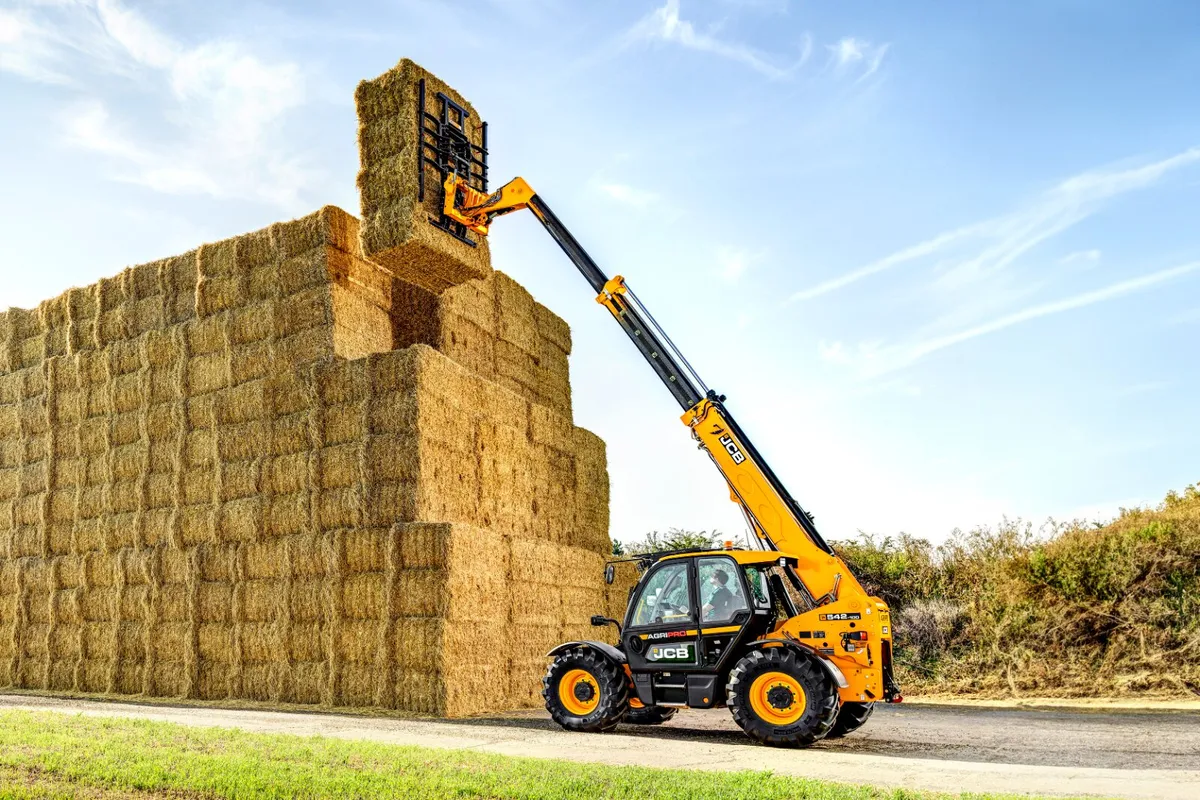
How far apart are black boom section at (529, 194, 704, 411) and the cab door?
2116mm

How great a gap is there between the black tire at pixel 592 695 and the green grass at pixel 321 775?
245cm

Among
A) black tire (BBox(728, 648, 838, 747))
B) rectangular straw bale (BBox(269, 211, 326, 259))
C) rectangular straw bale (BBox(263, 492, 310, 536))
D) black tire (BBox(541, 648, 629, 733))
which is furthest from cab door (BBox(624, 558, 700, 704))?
rectangular straw bale (BBox(269, 211, 326, 259))

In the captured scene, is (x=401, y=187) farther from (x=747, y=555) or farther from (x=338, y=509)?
(x=747, y=555)

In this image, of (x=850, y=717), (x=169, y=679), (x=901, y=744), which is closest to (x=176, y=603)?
(x=169, y=679)

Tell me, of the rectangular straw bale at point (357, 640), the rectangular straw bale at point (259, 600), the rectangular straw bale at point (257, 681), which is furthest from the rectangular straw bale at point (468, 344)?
the rectangular straw bale at point (257, 681)

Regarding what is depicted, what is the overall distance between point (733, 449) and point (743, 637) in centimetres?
220

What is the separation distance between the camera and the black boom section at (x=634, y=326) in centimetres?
1173

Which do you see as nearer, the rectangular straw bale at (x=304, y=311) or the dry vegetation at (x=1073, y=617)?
the rectangular straw bale at (x=304, y=311)

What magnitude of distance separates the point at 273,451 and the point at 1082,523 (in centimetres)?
1406

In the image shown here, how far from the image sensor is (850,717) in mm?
10508

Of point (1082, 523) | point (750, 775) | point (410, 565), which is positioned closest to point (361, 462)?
point (410, 565)

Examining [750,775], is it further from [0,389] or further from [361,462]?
[0,389]

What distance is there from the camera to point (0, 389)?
18.4 m

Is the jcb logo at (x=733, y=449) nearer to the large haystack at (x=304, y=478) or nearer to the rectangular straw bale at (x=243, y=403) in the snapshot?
the large haystack at (x=304, y=478)
